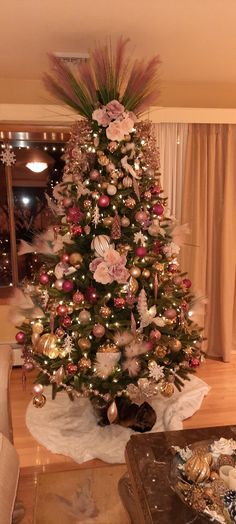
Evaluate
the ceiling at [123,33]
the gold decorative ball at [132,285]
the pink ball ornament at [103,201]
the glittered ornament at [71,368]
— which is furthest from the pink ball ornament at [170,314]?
the ceiling at [123,33]

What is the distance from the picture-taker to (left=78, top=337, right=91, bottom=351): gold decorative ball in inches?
75.3

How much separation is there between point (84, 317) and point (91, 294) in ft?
0.42

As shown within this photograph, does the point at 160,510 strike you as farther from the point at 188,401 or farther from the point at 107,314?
the point at 188,401

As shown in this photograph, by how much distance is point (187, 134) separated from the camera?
2.96m

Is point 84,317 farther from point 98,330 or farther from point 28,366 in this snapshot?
point 28,366

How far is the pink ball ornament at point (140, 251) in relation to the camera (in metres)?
1.94

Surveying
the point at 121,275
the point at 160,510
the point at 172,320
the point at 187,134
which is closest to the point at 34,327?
the point at 121,275

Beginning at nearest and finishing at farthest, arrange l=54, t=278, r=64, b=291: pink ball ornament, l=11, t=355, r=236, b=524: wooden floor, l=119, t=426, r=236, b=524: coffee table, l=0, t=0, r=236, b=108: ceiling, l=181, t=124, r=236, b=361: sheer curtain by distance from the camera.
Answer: l=119, t=426, r=236, b=524: coffee table
l=0, t=0, r=236, b=108: ceiling
l=11, t=355, r=236, b=524: wooden floor
l=54, t=278, r=64, b=291: pink ball ornament
l=181, t=124, r=236, b=361: sheer curtain

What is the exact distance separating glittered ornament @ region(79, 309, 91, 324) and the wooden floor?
0.77 m

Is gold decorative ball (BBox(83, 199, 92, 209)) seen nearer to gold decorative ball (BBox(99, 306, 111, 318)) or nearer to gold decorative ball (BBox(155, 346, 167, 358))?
gold decorative ball (BBox(99, 306, 111, 318))

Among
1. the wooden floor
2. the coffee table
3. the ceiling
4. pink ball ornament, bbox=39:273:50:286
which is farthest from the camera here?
pink ball ornament, bbox=39:273:50:286

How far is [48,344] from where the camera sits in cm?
194

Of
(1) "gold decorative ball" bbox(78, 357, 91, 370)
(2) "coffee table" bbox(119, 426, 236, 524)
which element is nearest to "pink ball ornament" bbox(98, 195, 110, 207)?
(1) "gold decorative ball" bbox(78, 357, 91, 370)

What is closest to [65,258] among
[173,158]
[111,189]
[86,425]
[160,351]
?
[111,189]
